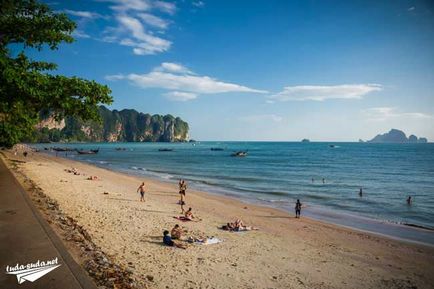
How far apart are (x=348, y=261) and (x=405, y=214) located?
1553cm

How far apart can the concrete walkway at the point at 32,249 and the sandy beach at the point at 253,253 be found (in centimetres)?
80

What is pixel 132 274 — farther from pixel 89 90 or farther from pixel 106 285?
pixel 89 90

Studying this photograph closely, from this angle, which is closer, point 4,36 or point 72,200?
point 4,36

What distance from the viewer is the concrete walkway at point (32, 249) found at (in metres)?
6.28

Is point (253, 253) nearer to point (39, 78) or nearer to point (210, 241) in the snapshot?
point (210, 241)

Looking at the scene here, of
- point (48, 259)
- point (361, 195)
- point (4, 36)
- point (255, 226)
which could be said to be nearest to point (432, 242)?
point (255, 226)

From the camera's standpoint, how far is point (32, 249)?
8.01m

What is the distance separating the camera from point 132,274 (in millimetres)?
9141

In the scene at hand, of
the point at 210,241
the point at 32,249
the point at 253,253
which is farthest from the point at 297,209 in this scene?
the point at 32,249

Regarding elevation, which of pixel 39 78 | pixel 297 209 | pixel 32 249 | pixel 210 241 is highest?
pixel 39 78

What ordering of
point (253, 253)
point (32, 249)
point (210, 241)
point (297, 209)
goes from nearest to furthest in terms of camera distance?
1. point (32, 249)
2. point (253, 253)
3. point (210, 241)
4. point (297, 209)

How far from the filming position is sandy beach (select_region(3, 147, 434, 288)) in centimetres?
1015

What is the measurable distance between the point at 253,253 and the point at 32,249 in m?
8.42

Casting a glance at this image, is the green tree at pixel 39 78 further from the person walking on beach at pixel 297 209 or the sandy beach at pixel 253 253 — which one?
the person walking on beach at pixel 297 209
